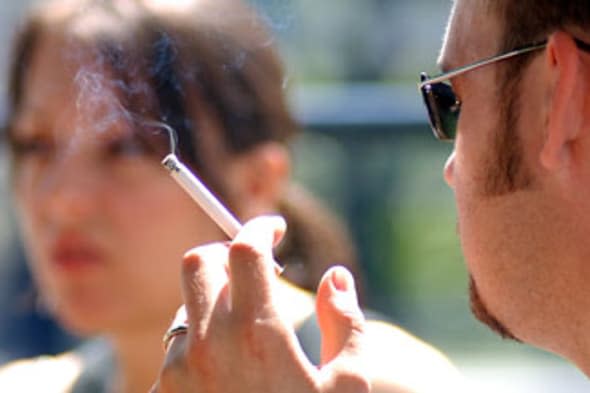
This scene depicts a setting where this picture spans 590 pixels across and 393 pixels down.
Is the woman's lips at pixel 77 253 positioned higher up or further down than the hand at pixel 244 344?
further down

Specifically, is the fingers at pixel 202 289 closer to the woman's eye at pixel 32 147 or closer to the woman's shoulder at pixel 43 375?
the woman's eye at pixel 32 147

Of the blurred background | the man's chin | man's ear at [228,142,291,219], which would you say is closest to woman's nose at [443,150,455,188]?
the man's chin

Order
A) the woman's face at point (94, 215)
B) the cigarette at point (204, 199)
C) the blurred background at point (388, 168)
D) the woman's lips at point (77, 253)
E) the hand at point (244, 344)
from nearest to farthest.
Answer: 1. the hand at point (244, 344)
2. the cigarette at point (204, 199)
3. the woman's face at point (94, 215)
4. the woman's lips at point (77, 253)
5. the blurred background at point (388, 168)

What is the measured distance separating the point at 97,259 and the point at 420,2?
333 cm

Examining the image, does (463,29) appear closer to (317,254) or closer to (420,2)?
(317,254)

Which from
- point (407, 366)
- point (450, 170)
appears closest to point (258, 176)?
point (407, 366)

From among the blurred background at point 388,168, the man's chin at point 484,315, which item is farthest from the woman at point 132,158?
the blurred background at point 388,168

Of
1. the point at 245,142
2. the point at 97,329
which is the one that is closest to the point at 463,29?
the point at 245,142

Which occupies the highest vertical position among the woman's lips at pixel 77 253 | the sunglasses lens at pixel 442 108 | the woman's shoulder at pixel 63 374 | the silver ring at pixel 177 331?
the silver ring at pixel 177 331

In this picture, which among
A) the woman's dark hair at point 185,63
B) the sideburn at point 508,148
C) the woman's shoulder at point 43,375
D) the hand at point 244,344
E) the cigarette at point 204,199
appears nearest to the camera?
the hand at point 244,344

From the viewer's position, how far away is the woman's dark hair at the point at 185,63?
205 cm

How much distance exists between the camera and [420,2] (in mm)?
5766

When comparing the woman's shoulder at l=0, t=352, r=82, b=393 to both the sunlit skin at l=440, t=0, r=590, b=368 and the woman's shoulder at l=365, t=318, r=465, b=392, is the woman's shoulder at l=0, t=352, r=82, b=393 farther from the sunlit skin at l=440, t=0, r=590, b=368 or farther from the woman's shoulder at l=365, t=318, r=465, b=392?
the sunlit skin at l=440, t=0, r=590, b=368

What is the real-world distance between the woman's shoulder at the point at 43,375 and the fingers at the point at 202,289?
119cm
